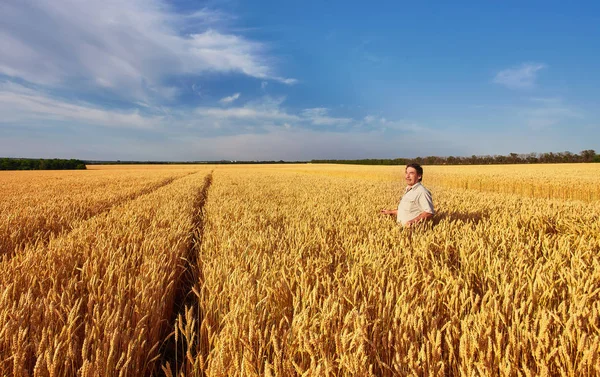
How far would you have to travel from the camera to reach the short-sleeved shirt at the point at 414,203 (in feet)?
16.7

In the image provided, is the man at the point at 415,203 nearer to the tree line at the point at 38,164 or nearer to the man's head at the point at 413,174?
the man's head at the point at 413,174

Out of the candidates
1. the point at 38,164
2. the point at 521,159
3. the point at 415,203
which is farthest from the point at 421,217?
the point at 38,164

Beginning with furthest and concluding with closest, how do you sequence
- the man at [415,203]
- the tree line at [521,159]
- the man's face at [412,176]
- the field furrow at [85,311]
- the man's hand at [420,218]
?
the tree line at [521,159]
the man's face at [412,176]
the man at [415,203]
the man's hand at [420,218]
the field furrow at [85,311]

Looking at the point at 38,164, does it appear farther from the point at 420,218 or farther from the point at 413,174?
the point at 420,218

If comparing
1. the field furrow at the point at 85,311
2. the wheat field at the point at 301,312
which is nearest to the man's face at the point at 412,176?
the wheat field at the point at 301,312

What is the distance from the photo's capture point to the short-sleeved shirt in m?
5.09

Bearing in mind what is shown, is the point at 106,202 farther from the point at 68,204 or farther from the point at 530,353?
the point at 530,353

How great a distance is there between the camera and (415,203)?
5.34 m

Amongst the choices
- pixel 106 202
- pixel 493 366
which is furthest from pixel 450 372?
pixel 106 202

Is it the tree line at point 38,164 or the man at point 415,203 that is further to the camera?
the tree line at point 38,164

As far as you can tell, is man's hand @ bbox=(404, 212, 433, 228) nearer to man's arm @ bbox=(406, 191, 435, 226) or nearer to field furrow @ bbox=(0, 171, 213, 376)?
man's arm @ bbox=(406, 191, 435, 226)

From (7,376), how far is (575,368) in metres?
2.78

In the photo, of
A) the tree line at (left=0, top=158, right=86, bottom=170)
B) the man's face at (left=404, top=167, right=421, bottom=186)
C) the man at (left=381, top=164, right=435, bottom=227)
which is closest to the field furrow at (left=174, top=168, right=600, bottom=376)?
the man at (left=381, top=164, right=435, bottom=227)

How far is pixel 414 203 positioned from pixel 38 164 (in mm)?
103038
